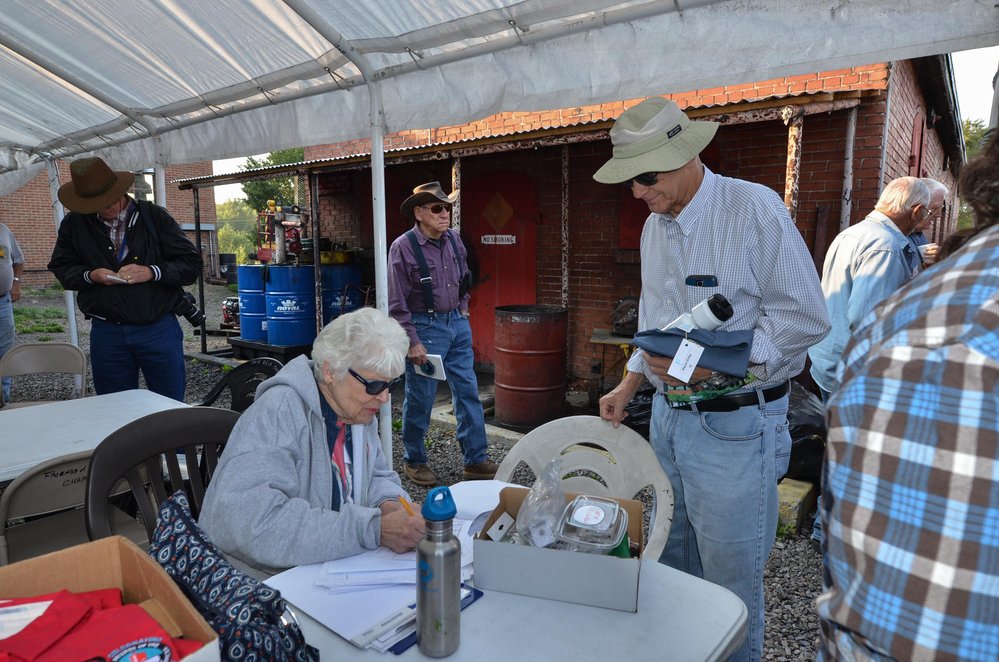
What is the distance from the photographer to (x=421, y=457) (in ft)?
13.8

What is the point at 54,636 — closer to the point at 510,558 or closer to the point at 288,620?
the point at 288,620

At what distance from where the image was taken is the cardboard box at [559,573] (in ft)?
3.95

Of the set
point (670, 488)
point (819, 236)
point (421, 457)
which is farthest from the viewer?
point (819, 236)

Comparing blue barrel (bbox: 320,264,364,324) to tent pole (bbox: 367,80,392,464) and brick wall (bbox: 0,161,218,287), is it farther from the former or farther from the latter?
brick wall (bbox: 0,161,218,287)

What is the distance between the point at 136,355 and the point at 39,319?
13.1 m

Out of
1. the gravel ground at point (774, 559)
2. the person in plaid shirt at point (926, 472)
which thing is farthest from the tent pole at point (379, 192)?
the person in plaid shirt at point (926, 472)

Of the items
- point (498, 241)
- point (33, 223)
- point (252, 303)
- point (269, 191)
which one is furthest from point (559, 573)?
point (269, 191)

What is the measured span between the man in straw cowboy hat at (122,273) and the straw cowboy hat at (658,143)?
2853 millimetres

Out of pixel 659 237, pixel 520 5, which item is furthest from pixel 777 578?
pixel 520 5

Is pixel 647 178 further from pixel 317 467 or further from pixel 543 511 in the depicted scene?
pixel 317 467

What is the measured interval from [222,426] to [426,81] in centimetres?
189

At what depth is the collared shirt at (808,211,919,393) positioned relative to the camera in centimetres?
292

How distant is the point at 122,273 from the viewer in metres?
3.32

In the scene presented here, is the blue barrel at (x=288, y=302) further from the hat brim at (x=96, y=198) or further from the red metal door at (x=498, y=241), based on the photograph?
the hat brim at (x=96, y=198)
